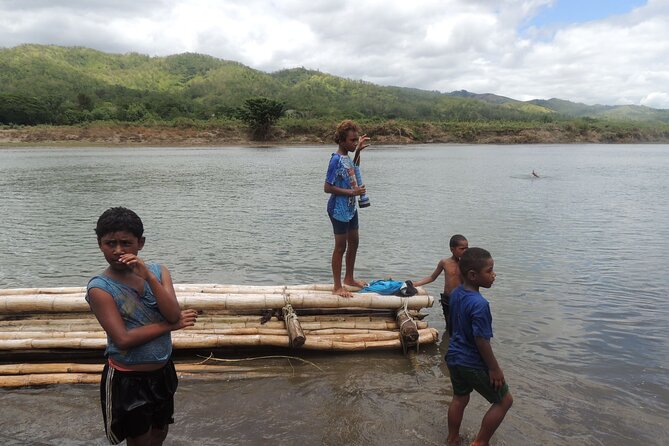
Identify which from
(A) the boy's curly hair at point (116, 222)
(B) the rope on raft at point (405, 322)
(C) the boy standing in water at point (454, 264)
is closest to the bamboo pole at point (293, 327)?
(B) the rope on raft at point (405, 322)

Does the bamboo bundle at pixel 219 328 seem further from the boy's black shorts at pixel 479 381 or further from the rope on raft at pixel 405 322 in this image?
the boy's black shorts at pixel 479 381

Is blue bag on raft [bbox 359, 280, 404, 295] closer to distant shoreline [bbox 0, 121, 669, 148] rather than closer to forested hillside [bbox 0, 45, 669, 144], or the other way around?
distant shoreline [bbox 0, 121, 669, 148]

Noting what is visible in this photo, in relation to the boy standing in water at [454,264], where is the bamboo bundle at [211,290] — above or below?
below

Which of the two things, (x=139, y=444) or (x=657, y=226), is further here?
(x=657, y=226)

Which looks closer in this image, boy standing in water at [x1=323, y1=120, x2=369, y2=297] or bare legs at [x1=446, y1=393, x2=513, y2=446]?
bare legs at [x1=446, y1=393, x2=513, y2=446]

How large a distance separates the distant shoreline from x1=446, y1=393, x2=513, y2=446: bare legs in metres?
70.0

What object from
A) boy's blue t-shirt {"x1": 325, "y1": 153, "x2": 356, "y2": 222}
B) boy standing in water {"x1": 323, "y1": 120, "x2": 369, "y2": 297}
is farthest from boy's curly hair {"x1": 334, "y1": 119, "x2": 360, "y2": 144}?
boy's blue t-shirt {"x1": 325, "y1": 153, "x2": 356, "y2": 222}

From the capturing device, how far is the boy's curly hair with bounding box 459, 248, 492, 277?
12.2 ft

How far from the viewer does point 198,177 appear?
29.9 m

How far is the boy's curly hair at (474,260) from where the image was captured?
3.73 metres

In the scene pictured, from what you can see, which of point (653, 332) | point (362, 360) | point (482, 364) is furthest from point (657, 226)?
point (482, 364)

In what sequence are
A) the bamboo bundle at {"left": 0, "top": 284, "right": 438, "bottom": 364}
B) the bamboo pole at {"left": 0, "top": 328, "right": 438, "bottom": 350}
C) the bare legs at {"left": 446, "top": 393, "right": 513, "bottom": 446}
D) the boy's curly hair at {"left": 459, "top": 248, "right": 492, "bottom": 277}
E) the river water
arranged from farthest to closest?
the bamboo bundle at {"left": 0, "top": 284, "right": 438, "bottom": 364} < the bamboo pole at {"left": 0, "top": 328, "right": 438, "bottom": 350} < the river water < the bare legs at {"left": 446, "top": 393, "right": 513, "bottom": 446} < the boy's curly hair at {"left": 459, "top": 248, "right": 492, "bottom": 277}

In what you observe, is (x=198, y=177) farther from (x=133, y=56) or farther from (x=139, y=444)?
(x=133, y=56)

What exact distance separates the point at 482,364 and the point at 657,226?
47.9ft
